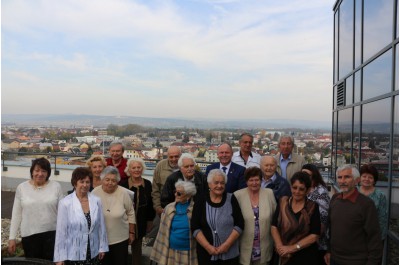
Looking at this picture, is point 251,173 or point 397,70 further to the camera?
point 397,70

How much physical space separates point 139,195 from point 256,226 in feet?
4.29

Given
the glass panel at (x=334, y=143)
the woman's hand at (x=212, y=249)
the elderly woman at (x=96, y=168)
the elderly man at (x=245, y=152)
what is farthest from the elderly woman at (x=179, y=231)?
the glass panel at (x=334, y=143)

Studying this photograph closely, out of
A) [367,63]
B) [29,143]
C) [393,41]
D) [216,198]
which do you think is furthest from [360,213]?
[29,143]

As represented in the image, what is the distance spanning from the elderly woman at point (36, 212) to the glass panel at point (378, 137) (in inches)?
129

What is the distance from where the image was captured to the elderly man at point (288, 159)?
3873mm

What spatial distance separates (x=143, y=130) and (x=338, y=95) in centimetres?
499

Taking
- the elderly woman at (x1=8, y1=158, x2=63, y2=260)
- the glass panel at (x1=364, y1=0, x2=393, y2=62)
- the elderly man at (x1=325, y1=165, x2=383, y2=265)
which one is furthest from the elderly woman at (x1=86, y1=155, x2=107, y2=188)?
the glass panel at (x1=364, y1=0, x2=393, y2=62)

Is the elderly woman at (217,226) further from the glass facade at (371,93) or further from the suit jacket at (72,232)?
the glass facade at (371,93)

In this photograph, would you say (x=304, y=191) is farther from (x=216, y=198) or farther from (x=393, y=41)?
(x=393, y=41)

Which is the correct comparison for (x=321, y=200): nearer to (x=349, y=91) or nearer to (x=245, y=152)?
(x=245, y=152)

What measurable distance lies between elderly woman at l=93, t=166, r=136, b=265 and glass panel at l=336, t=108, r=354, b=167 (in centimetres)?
404

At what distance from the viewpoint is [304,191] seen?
2.76m

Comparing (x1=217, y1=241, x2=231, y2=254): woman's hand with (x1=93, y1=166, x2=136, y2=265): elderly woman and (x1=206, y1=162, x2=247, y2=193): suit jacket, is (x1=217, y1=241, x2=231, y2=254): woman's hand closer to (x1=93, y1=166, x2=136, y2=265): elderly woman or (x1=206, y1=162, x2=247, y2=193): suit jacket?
(x1=206, y1=162, x2=247, y2=193): suit jacket

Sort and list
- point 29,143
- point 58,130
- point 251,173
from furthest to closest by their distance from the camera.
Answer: point 58,130
point 29,143
point 251,173
